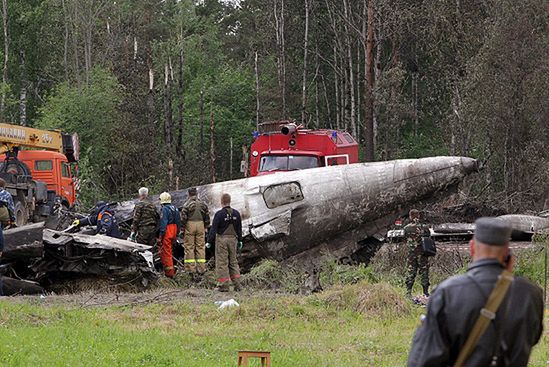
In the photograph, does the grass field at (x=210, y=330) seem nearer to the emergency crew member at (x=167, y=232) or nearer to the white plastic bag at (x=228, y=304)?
the white plastic bag at (x=228, y=304)

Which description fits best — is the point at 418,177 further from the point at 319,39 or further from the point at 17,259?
the point at 319,39

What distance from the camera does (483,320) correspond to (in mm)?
5023

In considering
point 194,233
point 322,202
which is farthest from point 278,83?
point 194,233

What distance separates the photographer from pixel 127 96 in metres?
42.8

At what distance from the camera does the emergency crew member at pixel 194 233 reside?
1733cm

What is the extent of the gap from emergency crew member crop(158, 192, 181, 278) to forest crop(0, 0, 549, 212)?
36.3 ft

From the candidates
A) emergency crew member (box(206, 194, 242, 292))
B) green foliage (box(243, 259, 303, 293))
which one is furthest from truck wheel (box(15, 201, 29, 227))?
emergency crew member (box(206, 194, 242, 292))

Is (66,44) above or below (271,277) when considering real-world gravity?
above

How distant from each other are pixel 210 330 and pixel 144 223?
20.1ft

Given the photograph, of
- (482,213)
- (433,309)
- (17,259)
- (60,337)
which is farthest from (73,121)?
(433,309)

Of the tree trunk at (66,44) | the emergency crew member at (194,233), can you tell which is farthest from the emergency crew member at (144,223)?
the tree trunk at (66,44)

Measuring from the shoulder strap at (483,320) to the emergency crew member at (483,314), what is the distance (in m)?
0.01

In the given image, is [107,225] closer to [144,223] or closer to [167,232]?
[144,223]

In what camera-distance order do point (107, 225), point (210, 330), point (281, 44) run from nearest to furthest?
point (210, 330) < point (107, 225) < point (281, 44)
